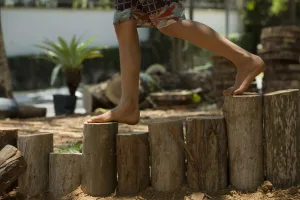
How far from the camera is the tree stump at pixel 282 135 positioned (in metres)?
3.17

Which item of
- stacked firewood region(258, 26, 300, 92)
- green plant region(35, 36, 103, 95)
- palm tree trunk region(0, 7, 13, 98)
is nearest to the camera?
stacked firewood region(258, 26, 300, 92)

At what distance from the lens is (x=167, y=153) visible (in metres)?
3.31

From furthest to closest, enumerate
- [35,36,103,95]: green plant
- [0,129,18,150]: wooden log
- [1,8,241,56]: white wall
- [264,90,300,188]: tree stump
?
1. [1,8,241,56]: white wall
2. [35,36,103,95]: green plant
3. [0,129,18,150]: wooden log
4. [264,90,300,188]: tree stump

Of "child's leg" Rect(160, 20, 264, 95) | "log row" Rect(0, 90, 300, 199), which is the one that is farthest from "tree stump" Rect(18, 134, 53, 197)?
"child's leg" Rect(160, 20, 264, 95)

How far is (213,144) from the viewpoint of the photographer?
3244 millimetres

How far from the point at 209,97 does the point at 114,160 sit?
22.8 ft

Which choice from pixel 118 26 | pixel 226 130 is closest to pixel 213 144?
pixel 226 130

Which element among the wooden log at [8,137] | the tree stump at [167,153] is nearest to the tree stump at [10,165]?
the wooden log at [8,137]

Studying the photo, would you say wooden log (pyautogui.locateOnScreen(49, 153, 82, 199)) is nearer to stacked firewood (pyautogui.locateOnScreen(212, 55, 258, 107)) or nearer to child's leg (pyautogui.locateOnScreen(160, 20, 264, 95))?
child's leg (pyautogui.locateOnScreen(160, 20, 264, 95))

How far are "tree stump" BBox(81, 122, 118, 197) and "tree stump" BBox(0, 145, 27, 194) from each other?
15.9 inches

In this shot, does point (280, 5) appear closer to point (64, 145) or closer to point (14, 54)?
point (14, 54)

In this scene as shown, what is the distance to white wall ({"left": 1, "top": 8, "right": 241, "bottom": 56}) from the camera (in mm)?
18925

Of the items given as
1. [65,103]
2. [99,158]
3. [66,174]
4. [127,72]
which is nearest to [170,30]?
[127,72]

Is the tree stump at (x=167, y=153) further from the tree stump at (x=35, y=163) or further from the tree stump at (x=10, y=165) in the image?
the tree stump at (x=10, y=165)
